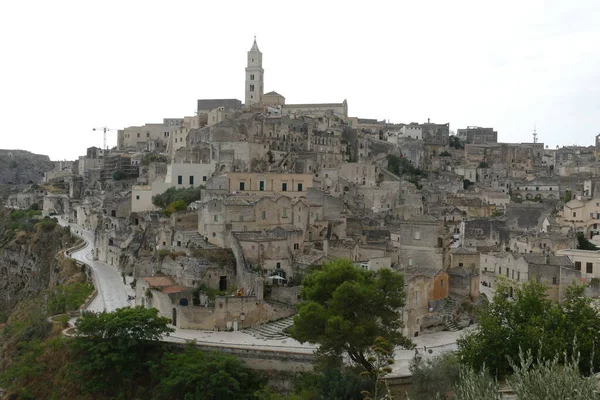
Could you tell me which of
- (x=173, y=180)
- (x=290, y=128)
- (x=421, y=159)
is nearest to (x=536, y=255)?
(x=173, y=180)

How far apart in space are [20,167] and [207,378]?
123 m

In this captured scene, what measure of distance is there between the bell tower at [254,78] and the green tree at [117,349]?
220ft

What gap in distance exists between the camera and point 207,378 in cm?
2652

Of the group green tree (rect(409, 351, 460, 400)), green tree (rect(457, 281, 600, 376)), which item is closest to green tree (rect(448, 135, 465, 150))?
green tree (rect(457, 281, 600, 376))

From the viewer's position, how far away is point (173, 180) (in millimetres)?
57344

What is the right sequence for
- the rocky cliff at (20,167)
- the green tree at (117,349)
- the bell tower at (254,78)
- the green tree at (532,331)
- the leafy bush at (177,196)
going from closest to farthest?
the green tree at (532,331) → the green tree at (117,349) → the leafy bush at (177,196) → the bell tower at (254,78) → the rocky cliff at (20,167)

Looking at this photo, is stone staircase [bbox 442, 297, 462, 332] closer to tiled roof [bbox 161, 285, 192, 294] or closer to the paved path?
the paved path

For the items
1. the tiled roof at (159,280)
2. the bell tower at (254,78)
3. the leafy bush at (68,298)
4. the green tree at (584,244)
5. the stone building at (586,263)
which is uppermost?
the bell tower at (254,78)

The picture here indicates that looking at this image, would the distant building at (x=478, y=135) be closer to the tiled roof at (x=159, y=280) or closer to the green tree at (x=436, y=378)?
the tiled roof at (x=159, y=280)

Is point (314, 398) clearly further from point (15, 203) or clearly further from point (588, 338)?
point (15, 203)

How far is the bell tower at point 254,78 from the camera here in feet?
309

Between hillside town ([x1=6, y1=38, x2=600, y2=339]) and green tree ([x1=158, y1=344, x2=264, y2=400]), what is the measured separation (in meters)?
3.52

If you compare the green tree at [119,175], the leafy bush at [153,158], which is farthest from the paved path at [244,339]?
the green tree at [119,175]

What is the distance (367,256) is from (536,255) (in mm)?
10357
